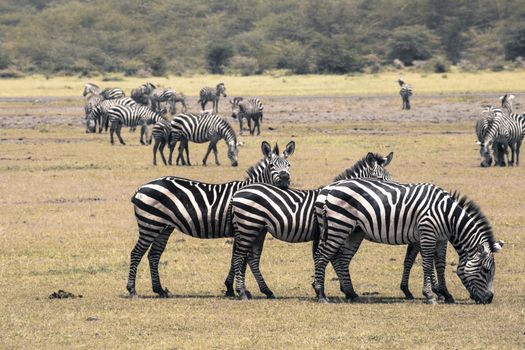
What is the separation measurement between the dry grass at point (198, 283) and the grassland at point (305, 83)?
98.3 ft

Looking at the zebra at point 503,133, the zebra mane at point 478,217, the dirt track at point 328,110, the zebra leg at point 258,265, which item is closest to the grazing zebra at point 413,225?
the zebra mane at point 478,217

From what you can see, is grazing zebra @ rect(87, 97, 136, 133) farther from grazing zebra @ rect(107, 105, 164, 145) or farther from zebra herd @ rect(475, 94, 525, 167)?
zebra herd @ rect(475, 94, 525, 167)

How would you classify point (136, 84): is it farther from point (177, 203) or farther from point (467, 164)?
point (177, 203)

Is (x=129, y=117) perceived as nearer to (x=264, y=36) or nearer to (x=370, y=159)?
(x=370, y=159)

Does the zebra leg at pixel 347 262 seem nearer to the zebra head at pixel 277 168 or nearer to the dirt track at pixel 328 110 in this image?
the zebra head at pixel 277 168

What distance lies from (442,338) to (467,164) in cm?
1677

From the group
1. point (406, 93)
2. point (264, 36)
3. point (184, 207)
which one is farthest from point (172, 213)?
point (264, 36)

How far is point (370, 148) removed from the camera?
98.0 feet

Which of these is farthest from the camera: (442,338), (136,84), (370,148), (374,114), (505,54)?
(505,54)

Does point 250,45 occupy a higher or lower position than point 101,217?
higher

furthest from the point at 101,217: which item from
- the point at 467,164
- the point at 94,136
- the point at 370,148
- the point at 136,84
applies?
the point at 136,84

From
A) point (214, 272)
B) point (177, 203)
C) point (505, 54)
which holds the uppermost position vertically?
point (505, 54)

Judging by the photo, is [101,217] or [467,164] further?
[467,164]

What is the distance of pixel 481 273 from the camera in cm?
1120
